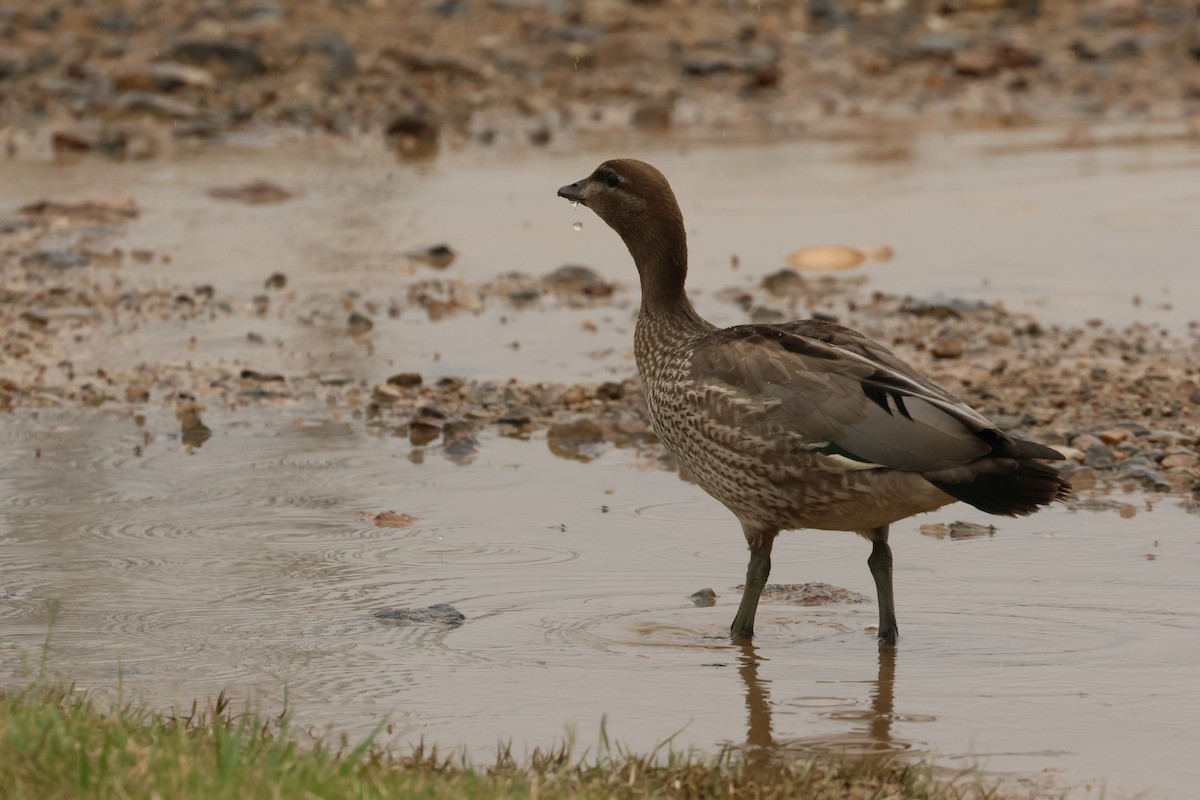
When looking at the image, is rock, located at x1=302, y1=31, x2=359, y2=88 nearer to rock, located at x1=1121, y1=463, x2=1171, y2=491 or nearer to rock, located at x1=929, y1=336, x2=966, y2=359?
rock, located at x1=929, y1=336, x2=966, y2=359

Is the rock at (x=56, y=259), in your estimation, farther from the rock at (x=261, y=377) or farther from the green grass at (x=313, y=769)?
the green grass at (x=313, y=769)

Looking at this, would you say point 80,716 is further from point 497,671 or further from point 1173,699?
point 1173,699

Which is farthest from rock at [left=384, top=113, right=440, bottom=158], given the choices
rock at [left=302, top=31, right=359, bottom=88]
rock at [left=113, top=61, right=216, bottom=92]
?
rock at [left=113, top=61, right=216, bottom=92]

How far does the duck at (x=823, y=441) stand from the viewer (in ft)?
19.3

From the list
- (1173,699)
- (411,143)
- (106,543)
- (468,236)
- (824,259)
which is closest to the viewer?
(1173,699)

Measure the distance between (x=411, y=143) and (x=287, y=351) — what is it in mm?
8362

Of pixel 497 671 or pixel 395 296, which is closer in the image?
pixel 497 671

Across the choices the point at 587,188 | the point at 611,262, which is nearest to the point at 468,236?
the point at 611,262

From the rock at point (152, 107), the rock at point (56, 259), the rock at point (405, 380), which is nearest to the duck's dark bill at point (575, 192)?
the rock at point (405, 380)

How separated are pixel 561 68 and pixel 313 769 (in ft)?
61.3

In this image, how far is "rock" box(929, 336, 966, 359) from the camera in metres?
10.4

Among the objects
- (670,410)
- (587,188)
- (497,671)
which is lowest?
(497,671)

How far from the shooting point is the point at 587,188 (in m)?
7.70

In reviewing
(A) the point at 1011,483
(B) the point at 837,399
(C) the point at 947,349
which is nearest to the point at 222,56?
(C) the point at 947,349
